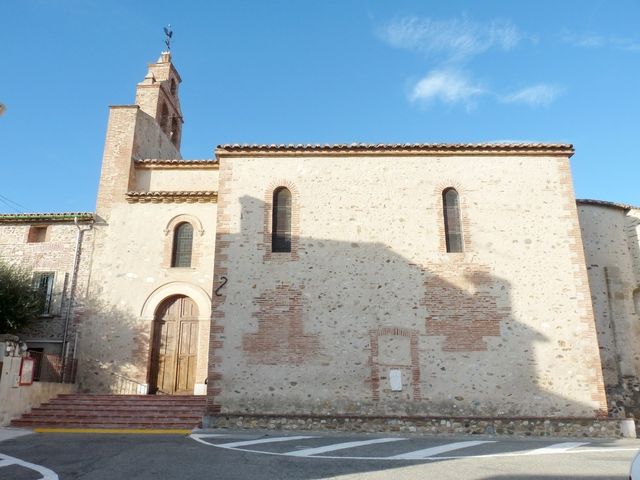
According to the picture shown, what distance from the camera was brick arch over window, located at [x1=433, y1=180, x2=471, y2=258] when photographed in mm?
13672

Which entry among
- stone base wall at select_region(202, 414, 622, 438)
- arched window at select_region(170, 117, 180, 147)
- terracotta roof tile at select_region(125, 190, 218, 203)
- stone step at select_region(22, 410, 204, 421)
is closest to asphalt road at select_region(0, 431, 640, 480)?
stone base wall at select_region(202, 414, 622, 438)

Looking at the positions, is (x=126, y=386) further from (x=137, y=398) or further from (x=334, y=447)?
(x=334, y=447)

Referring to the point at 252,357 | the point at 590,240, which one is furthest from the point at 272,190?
the point at 590,240

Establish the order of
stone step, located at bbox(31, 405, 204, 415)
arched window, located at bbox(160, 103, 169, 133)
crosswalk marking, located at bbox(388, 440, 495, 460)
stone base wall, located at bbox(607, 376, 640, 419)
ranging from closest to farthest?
crosswalk marking, located at bbox(388, 440, 495, 460)
stone step, located at bbox(31, 405, 204, 415)
stone base wall, located at bbox(607, 376, 640, 419)
arched window, located at bbox(160, 103, 169, 133)

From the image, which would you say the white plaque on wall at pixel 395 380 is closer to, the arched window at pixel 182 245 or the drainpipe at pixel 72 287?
the arched window at pixel 182 245

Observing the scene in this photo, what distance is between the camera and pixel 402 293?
13234mm

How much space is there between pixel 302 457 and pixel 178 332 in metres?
8.74

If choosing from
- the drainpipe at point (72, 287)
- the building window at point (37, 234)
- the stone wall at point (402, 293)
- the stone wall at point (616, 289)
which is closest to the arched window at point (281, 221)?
the stone wall at point (402, 293)

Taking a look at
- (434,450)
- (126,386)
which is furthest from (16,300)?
(434,450)

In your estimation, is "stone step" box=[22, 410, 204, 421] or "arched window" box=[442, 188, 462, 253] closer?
"stone step" box=[22, 410, 204, 421]

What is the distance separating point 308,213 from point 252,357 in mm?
4084

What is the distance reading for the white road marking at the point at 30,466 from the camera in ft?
22.4

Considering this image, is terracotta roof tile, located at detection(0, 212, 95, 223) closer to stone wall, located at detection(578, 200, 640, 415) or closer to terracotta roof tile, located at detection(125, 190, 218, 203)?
terracotta roof tile, located at detection(125, 190, 218, 203)

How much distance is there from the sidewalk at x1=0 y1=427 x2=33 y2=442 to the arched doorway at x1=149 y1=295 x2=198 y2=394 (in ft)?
13.1
